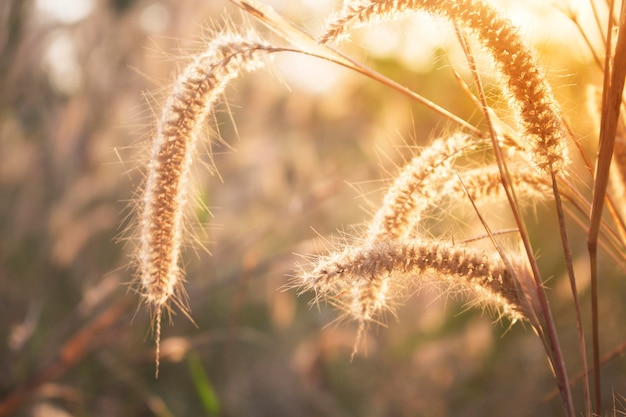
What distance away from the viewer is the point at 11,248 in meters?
3.69

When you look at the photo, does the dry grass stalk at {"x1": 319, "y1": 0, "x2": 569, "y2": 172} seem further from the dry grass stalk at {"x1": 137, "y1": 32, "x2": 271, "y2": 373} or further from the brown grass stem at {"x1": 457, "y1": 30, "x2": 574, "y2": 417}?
the dry grass stalk at {"x1": 137, "y1": 32, "x2": 271, "y2": 373}

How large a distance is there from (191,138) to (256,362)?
131 inches

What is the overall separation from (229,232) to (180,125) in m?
3.23

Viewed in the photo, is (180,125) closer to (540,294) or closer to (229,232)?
(540,294)

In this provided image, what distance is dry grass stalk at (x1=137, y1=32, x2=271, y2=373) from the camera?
3.44 ft

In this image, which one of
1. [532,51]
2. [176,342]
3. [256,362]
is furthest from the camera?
[256,362]

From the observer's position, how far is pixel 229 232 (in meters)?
4.25

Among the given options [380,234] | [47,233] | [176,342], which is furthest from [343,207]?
[380,234]

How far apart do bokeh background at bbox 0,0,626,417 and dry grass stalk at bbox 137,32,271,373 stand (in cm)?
201

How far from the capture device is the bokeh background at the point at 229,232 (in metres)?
3.47

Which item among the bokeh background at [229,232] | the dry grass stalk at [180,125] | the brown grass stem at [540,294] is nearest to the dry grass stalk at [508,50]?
the brown grass stem at [540,294]

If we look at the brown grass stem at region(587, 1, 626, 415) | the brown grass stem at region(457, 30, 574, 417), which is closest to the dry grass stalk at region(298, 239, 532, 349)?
the brown grass stem at region(457, 30, 574, 417)

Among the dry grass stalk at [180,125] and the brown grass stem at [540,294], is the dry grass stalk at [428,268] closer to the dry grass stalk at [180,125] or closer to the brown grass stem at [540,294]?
the brown grass stem at [540,294]

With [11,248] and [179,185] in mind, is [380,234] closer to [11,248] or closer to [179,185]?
[179,185]
